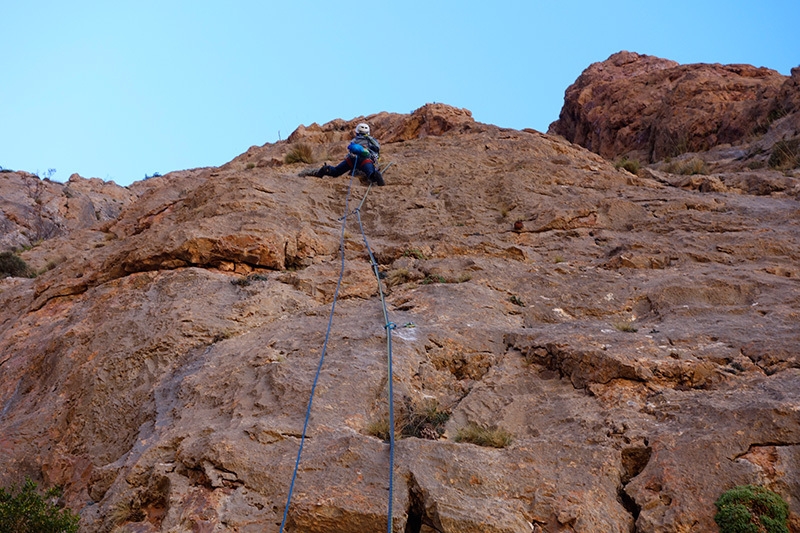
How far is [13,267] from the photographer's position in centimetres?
1502

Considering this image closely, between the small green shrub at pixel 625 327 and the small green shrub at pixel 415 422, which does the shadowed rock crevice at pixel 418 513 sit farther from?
the small green shrub at pixel 625 327

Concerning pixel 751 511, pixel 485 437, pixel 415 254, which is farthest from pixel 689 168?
pixel 751 511

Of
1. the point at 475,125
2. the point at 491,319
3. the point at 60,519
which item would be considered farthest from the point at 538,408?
the point at 475,125

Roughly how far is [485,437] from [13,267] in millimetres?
13351

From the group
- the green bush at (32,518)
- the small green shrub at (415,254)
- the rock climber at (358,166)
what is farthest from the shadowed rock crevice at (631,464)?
the rock climber at (358,166)

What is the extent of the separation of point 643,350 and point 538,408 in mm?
1178

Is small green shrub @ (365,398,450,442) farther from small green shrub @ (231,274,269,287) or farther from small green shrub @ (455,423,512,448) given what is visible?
small green shrub @ (231,274,269,287)

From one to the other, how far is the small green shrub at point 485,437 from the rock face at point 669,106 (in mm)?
13791

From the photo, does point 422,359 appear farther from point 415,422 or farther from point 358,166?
point 358,166

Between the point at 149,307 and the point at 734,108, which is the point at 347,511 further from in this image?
the point at 734,108

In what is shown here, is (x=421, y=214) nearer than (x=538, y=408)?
No

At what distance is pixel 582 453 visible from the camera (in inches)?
197

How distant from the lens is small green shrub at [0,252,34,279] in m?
14.8

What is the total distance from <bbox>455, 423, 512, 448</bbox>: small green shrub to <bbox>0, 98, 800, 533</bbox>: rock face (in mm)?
66
